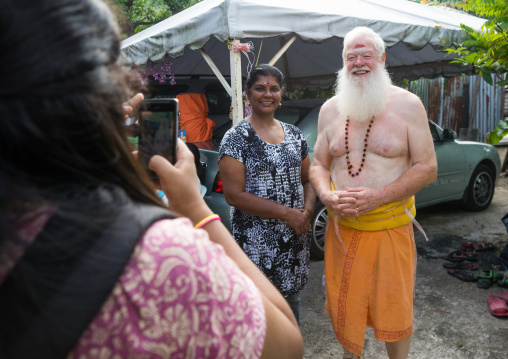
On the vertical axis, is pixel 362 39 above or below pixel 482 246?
above

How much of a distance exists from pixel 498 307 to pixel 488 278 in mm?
598

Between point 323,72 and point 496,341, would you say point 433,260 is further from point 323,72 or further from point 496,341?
point 323,72

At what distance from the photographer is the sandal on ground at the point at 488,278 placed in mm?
3943

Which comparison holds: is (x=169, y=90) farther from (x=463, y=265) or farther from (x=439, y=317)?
(x=439, y=317)

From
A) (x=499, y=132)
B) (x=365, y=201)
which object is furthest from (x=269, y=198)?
(x=499, y=132)

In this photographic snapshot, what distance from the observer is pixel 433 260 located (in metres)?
4.69

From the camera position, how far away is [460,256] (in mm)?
4621

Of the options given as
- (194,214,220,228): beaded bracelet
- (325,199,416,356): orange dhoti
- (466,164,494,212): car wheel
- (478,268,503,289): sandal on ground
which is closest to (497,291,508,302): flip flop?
(478,268,503,289): sandal on ground

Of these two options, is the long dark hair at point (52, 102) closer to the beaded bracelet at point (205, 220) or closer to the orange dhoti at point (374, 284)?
A: the beaded bracelet at point (205, 220)

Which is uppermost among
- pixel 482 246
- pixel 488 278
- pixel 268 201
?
pixel 268 201

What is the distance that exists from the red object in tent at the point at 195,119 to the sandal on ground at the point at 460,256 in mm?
3235

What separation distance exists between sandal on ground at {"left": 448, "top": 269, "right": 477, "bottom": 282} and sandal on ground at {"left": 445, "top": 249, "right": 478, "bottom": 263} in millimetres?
324

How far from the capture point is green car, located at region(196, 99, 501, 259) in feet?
13.7

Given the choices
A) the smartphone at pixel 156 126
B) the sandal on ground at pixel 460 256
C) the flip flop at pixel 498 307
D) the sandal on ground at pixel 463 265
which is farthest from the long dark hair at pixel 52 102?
the sandal on ground at pixel 460 256
